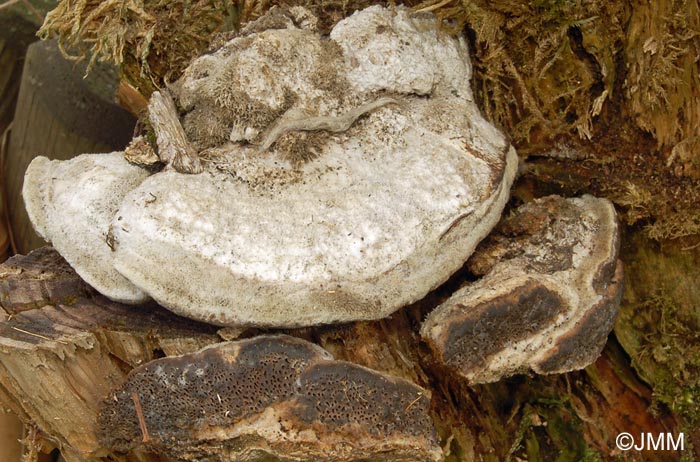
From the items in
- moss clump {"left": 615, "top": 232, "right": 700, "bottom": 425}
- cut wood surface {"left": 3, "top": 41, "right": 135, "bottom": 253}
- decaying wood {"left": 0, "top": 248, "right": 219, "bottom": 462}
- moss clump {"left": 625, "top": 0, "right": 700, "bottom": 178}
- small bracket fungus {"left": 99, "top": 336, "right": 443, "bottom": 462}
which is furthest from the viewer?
cut wood surface {"left": 3, "top": 41, "right": 135, "bottom": 253}

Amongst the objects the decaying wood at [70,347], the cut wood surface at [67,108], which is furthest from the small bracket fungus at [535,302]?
the cut wood surface at [67,108]

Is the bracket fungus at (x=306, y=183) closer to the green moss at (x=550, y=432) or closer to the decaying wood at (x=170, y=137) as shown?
the decaying wood at (x=170, y=137)

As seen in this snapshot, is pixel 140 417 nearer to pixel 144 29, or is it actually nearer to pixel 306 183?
pixel 306 183

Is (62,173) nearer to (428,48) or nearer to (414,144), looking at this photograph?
(414,144)

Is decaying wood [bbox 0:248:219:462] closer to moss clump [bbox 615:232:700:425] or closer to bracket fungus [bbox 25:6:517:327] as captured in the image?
Result: bracket fungus [bbox 25:6:517:327]

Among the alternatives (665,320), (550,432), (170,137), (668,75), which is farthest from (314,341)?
(668,75)

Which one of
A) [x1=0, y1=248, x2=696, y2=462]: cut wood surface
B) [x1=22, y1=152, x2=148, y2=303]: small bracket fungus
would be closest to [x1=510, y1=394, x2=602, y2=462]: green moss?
[x1=0, y1=248, x2=696, y2=462]: cut wood surface

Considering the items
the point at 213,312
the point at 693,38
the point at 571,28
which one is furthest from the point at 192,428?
the point at 693,38

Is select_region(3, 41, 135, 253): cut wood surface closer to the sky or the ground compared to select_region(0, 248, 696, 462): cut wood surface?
closer to the sky
